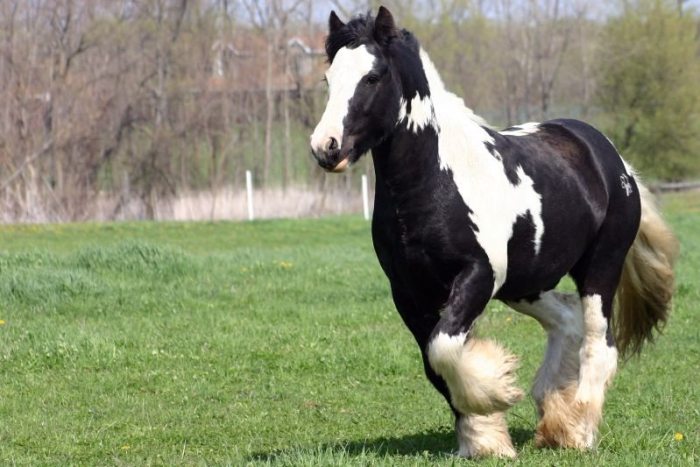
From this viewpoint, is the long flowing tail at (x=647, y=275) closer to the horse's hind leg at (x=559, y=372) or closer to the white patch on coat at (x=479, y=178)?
the horse's hind leg at (x=559, y=372)

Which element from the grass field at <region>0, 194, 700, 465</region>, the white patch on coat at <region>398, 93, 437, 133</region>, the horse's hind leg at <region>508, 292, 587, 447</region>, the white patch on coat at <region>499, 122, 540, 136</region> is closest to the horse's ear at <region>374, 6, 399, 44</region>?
the white patch on coat at <region>398, 93, 437, 133</region>

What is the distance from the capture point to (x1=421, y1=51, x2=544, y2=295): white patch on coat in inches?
223

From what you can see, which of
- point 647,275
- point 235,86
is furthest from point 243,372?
point 235,86

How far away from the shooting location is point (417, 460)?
532 centimetres

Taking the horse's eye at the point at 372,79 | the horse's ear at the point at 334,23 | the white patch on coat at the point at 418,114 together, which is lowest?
the white patch on coat at the point at 418,114

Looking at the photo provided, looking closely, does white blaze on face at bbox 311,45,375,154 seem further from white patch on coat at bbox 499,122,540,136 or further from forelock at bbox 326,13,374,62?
white patch on coat at bbox 499,122,540,136

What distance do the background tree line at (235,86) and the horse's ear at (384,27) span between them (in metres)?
25.9

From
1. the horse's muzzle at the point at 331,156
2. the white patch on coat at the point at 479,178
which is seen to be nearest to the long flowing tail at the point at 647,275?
the white patch on coat at the point at 479,178

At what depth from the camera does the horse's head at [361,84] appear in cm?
502

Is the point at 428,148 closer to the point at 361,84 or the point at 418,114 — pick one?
the point at 418,114

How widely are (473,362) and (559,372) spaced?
1274mm

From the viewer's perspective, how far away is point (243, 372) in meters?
8.91

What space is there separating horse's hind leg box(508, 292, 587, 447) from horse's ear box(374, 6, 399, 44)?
79.1 inches

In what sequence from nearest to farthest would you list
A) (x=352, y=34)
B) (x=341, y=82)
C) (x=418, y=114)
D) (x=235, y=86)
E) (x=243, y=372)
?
(x=341, y=82), (x=352, y=34), (x=418, y=114), (x=243, y=372), (x=235, y=86)
